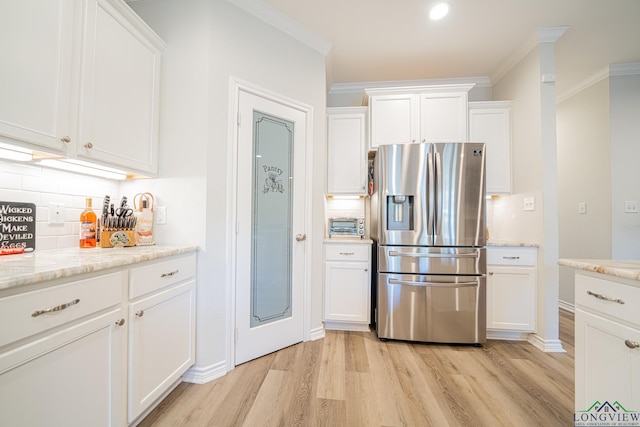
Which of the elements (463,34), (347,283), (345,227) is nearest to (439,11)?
(463,34)

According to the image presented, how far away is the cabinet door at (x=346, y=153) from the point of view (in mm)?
2783

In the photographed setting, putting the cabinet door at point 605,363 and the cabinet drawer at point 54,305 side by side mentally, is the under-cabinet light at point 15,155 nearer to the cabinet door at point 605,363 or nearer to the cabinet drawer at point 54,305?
the cabinet drawer at point 54,305

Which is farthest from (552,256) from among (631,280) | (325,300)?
(325,300)

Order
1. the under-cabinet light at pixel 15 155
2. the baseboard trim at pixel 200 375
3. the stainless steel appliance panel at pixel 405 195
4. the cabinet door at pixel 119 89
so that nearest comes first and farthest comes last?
the under-cabinet light at pixel 15 155, the cabinet door at pixel 119 89, the baseboard trim at pixel 200 375, the stainless steel appliance panel at pixel 405 195

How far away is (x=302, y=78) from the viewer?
2.26m

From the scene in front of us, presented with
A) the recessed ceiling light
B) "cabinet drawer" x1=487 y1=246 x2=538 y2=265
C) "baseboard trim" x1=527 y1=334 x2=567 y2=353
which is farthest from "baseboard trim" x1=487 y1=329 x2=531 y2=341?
the recessed ceiling light

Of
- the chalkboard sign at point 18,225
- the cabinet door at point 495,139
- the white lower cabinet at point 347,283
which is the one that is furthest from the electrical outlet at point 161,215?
the cabinet door at point 495,139

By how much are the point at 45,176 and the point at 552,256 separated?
3.77 m

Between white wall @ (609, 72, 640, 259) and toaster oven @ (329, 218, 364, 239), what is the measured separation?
9.08 ft

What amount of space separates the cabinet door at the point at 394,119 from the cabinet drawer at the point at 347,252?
1.11m

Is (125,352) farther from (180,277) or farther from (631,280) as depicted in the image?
(631,280)

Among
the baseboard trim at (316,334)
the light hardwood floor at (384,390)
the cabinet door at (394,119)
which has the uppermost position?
the cabinet door at (394,119)

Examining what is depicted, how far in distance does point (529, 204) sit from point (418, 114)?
1.39 metres

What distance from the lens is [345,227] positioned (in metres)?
2.94
